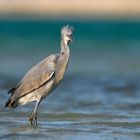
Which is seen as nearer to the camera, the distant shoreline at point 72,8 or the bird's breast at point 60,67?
the bird's breast at point 60,67

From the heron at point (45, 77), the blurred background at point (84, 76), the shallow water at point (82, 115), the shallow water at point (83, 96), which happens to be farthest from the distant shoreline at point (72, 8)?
the heron at point (45, 77)

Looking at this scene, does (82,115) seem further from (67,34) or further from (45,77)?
(67,34)

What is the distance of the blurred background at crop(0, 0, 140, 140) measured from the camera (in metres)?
11.1

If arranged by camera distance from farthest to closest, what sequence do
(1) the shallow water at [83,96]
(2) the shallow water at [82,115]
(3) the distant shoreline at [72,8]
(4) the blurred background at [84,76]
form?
(3) the distant shoreline at [72,8] → (4) the blurred background at [84,76] → (1) the shallow water at [83,96] → (2) the shallow water at [82,115]

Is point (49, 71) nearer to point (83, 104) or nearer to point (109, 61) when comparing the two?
point (83, 104)

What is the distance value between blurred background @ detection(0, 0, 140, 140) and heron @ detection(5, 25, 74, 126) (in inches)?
13.6

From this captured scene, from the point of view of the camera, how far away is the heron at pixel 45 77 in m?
11.2

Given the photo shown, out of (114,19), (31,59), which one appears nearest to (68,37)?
(31,59)

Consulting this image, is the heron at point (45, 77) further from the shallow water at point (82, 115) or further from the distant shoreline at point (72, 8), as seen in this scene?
the distant shoreline at point (72, 8)

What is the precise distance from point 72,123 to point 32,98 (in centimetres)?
61

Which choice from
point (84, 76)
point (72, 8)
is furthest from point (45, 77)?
point (72, 8)

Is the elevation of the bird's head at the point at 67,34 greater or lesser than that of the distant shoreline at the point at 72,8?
lesser

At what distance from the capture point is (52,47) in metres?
33.3

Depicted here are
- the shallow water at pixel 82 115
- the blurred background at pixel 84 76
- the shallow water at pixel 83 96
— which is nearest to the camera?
the shallow water at pixel 82 115
